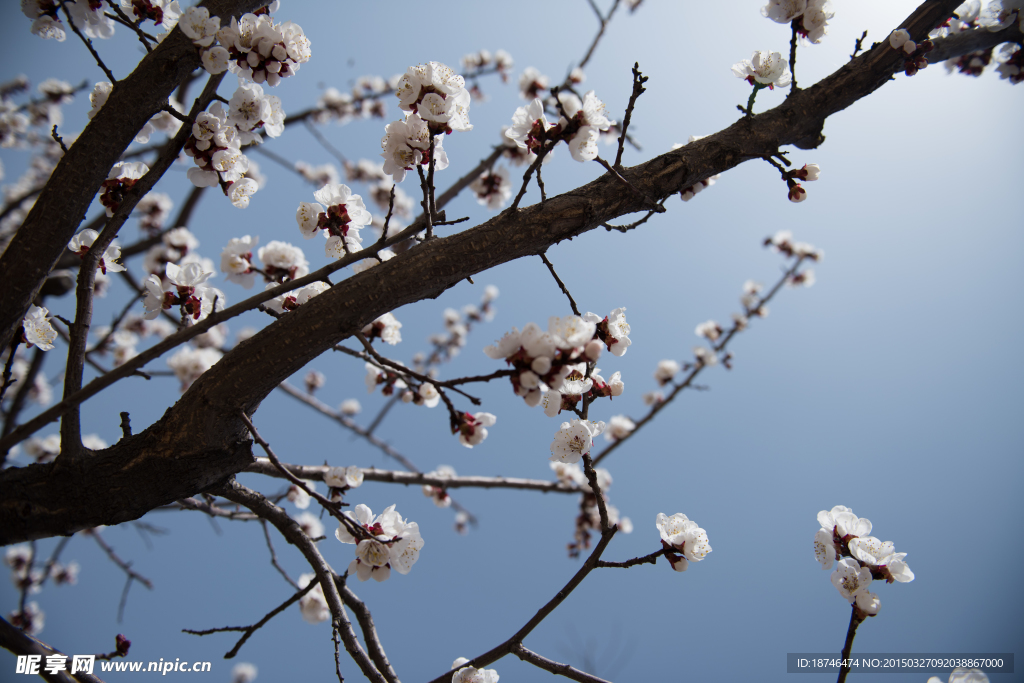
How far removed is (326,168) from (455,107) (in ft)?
17.6

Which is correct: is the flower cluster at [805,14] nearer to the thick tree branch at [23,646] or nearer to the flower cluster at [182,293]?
the flower cluster at [182,293]

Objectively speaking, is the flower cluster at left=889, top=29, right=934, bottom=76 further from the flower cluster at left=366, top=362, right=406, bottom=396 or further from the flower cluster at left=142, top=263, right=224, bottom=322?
the flower cluster at left=142, top=263, right=224, bottom=322

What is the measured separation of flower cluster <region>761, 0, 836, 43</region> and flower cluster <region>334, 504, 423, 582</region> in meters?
2.62

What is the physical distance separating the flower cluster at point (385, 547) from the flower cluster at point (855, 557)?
1.53 m

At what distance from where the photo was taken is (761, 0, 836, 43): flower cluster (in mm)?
1834

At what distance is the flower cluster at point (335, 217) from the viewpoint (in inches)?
69.3

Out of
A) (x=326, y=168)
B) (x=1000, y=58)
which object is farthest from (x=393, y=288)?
(x=326, y=168)

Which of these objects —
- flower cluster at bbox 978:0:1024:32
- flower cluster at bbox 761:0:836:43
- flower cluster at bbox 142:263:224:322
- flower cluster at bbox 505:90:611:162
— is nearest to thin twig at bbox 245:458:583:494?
flower cluster at bbox 142:263:224:322

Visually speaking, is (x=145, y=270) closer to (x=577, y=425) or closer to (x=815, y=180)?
(x=577, y=425)

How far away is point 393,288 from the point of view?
135 cm

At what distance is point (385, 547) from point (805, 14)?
2736mm

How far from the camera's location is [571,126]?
1.49 m

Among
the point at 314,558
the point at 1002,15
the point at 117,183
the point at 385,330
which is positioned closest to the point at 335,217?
the point at 385,330

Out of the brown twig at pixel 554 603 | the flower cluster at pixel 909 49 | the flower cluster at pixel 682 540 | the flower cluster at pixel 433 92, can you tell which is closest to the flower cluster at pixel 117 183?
the flower cluster at pixel 433 92
